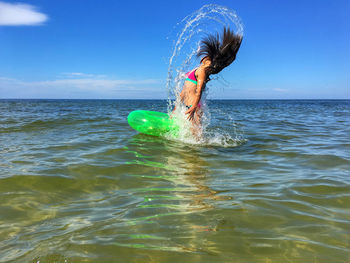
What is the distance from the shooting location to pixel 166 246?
1853 millimetres

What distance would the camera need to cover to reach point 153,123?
6598 millimetres

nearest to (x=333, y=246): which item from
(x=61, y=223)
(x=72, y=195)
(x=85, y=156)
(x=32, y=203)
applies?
(x=61, y=223)

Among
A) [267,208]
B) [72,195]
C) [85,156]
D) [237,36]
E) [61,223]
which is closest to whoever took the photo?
[61,223]

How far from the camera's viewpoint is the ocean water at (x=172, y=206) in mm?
1813

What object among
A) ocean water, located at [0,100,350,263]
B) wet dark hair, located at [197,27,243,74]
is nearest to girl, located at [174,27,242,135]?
wet dark hair, located at [197,27,243,74]

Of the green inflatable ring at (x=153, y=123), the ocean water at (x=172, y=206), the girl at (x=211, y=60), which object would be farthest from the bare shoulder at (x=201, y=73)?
the ocean water at (x=172, y=206)

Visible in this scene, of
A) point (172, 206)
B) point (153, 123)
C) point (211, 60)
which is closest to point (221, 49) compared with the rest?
point (211, 60)

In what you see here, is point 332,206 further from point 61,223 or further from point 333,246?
point 61,223

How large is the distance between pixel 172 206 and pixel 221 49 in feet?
14.6

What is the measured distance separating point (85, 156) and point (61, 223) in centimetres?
255

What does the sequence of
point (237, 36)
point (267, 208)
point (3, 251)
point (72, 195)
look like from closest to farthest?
point (3, 251)
point (267, 208)
point (72, 195)
point (237, 36)

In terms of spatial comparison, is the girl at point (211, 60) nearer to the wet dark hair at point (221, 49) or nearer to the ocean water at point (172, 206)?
the wet dark hair at point (221, 49)

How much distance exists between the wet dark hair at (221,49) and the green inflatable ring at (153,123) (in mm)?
1636

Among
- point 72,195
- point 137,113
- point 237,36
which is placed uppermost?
point 237,36
